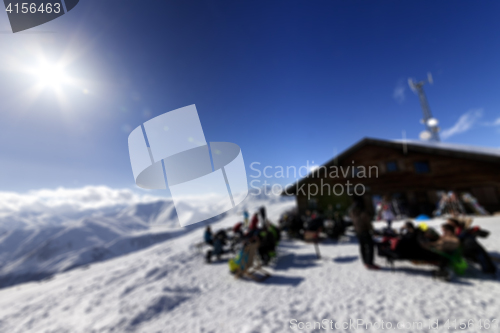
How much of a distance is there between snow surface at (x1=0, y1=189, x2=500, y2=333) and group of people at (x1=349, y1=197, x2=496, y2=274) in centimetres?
35

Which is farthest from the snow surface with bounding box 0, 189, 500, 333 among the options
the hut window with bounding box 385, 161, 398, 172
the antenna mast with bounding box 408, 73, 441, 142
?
the antenna mast with bounding box 408, 73, 441, 142

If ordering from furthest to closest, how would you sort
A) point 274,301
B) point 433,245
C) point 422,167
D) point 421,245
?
1. point 422,167
2. point 421,245
3. point 433,245
4. point 274,301

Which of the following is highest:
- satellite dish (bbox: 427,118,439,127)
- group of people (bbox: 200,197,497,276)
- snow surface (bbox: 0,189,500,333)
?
satellite dish (bbox: 427,118,439,127)

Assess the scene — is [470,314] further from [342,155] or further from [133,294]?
[342,155]

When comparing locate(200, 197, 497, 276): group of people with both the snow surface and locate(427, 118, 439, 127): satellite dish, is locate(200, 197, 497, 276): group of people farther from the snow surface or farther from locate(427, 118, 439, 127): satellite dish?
locate(427, 118, 439, 127): satellite dish

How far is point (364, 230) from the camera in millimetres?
5082

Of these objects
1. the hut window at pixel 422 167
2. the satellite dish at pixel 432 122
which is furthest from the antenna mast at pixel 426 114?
the hut window at pixel 422 167

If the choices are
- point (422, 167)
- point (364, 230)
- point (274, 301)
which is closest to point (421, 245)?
point (364, 230)

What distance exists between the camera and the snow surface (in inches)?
125

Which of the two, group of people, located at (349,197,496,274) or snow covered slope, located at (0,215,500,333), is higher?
group of people, located at (349,197,496,274)

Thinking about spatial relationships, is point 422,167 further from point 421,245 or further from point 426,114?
point 426,114

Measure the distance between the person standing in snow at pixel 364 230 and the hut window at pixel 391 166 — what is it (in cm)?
646

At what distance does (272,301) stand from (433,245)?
13.0ft

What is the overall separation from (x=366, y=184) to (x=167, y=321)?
11.5 meters
